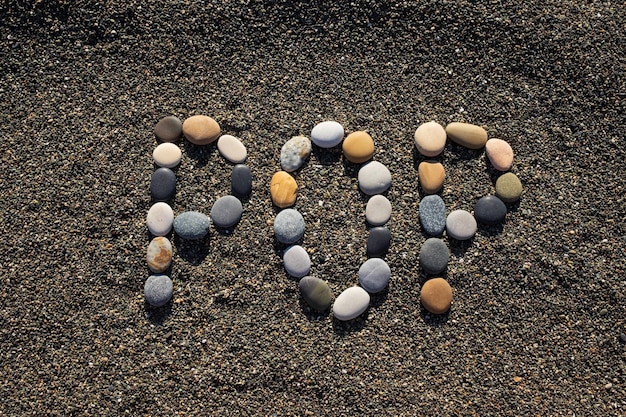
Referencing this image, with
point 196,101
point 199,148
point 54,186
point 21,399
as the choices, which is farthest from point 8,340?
point 196,101

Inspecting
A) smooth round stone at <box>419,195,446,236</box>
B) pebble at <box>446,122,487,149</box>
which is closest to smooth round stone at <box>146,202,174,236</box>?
smooth round stone at <box>419,195,446,236</box>

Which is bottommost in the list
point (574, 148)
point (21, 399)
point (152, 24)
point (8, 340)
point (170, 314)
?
point (21, 399)

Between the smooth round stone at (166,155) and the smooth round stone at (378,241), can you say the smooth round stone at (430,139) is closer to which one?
the smooth round stone at (378,241)

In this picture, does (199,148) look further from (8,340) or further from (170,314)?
(8,340)

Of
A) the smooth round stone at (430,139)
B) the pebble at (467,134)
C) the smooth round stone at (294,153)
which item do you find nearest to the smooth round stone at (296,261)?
the smooth round stone at (294,153)

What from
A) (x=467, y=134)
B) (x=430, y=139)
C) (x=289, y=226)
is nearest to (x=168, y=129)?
(x=289, y=226)
